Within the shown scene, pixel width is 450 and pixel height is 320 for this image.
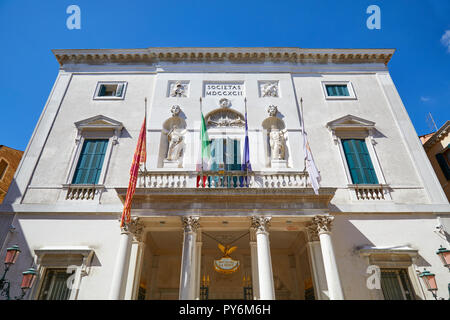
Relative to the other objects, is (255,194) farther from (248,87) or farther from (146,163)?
(248,87)

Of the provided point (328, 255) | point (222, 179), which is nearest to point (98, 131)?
point (222, 179)

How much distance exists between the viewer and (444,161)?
15062 millimetres

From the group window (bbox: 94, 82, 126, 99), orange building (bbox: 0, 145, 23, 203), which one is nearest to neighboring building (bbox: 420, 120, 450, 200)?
window (bbox: 94, 82, 126, 99)

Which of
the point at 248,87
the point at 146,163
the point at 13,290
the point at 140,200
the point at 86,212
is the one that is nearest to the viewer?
the point at 13,290

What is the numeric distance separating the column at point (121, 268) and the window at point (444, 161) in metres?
16.0

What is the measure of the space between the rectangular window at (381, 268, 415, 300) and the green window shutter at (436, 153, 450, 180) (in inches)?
284

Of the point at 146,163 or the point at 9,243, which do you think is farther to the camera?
the point at 146,163

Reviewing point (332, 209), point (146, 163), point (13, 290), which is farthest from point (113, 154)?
point (332, 209)

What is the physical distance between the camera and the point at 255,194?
10336mm

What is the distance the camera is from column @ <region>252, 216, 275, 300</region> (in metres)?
8.92

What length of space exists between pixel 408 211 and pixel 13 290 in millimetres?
15456

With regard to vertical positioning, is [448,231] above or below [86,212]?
below

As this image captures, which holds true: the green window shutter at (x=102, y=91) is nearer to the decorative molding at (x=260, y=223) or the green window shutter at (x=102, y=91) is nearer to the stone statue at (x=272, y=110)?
the stone statue at (x=272, y=110)

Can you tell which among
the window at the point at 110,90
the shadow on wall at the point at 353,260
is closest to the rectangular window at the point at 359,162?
the shadow on wall at the point at 353,260
